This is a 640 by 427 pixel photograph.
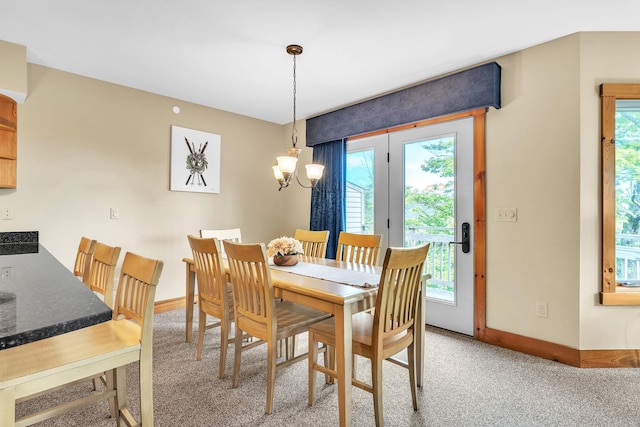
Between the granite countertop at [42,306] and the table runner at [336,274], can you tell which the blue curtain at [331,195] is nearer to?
the table runner at [336,274]

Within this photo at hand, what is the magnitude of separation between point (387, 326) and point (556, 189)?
1.82m

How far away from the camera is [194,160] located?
3939 millimetres

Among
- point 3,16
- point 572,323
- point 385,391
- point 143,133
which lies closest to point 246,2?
point 3,16

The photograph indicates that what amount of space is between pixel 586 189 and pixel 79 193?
4320 millimetres

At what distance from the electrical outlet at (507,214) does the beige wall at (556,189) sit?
37mm

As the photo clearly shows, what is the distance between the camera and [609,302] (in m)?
2.41

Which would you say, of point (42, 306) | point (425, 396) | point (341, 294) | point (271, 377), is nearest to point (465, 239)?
point (425, 396)

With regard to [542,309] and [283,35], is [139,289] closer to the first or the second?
[283,35]

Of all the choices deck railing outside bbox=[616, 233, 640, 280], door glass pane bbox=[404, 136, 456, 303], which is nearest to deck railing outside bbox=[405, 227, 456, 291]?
door glass pane bbox=[404, 136, 456, 303]

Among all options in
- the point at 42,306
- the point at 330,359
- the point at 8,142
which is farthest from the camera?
the point at 8,142

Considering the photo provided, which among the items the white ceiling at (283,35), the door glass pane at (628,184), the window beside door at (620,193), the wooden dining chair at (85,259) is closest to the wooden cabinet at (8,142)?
the white ceiling at (283,35)

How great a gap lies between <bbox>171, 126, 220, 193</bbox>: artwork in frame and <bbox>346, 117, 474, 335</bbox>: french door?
6.00 ft

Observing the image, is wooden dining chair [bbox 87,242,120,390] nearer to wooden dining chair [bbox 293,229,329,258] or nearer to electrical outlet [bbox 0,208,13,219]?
electrical outlet [bbox 0,208,13,219]

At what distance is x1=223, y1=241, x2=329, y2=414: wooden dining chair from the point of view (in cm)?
191
